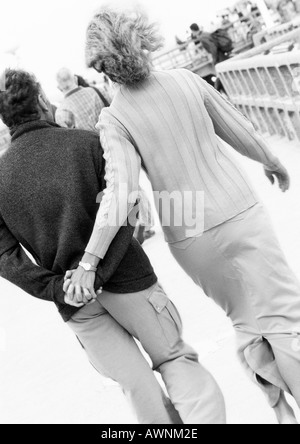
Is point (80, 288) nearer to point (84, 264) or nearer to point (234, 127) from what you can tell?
point (84, 264)

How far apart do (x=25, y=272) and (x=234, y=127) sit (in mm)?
929

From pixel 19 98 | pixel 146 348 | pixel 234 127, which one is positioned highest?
pixel 19 98

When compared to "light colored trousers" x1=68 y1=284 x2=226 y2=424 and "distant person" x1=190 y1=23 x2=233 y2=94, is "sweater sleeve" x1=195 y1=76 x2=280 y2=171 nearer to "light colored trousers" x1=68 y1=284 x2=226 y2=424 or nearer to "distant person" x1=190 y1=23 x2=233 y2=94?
"light colored trousers" x1=68 y1=284 x2=226 y2=424

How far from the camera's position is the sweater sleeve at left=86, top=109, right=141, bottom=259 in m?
2.79

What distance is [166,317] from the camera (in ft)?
9.78

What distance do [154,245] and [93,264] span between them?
419cm

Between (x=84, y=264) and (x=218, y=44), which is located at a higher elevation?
(x=84, y=264)

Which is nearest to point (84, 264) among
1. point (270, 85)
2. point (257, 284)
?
point (257, 284)

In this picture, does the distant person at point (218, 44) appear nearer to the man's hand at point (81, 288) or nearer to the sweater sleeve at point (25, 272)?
the sweater sleeve at point (25, 272)

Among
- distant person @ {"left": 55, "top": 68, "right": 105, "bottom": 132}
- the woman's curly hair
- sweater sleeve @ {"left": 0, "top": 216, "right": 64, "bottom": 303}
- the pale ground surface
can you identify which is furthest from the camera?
distant person @ {"left": 55, "top": 68, "right": 105, "bottom": 132}

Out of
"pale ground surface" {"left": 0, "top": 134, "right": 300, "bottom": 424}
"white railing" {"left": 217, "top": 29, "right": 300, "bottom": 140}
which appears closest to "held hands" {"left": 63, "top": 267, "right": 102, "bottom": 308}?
"pale ground surface" {"left": 0, "top": 134, "right": 300, "bottom": 424}

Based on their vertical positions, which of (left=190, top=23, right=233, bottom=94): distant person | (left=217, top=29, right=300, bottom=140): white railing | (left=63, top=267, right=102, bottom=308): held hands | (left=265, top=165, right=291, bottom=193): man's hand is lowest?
(left=190, top=23, right=233, bottom=94): distant person

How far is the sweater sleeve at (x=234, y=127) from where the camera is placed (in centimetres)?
296

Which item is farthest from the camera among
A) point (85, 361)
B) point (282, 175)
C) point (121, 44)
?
point (85, 361)
